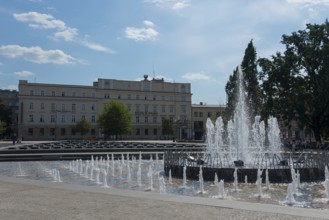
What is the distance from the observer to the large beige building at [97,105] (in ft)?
287

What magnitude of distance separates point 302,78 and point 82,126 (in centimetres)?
5388

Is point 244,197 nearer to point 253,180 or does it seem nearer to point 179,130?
point 253,180

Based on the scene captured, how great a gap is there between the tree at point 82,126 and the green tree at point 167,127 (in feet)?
57.8

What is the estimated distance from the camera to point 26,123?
8731 cm

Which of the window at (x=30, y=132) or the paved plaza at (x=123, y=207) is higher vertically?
the window at (x=30, y=132)

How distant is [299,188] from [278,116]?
3100cm

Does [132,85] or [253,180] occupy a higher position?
[132,85]

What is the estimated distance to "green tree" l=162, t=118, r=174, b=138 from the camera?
92.6m

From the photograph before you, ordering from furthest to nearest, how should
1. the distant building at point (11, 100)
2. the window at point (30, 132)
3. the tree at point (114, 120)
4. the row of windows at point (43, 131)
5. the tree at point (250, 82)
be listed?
the distant building at point (11, 100) < the row of windows at point (43, 131) < the window at point (30, 132) < the tree at point (114, 120) < the tree at point (250, 82)

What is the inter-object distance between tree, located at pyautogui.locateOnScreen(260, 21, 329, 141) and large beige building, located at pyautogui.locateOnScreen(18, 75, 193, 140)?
38.1 m

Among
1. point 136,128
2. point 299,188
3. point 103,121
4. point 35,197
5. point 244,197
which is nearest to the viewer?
point 35,197

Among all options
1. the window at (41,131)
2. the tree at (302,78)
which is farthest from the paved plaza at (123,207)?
the window at (41,131)

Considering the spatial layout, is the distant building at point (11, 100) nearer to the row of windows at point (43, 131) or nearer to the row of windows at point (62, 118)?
the row of windows at point (62, 118)

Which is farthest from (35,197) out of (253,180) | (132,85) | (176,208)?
(132,85)
